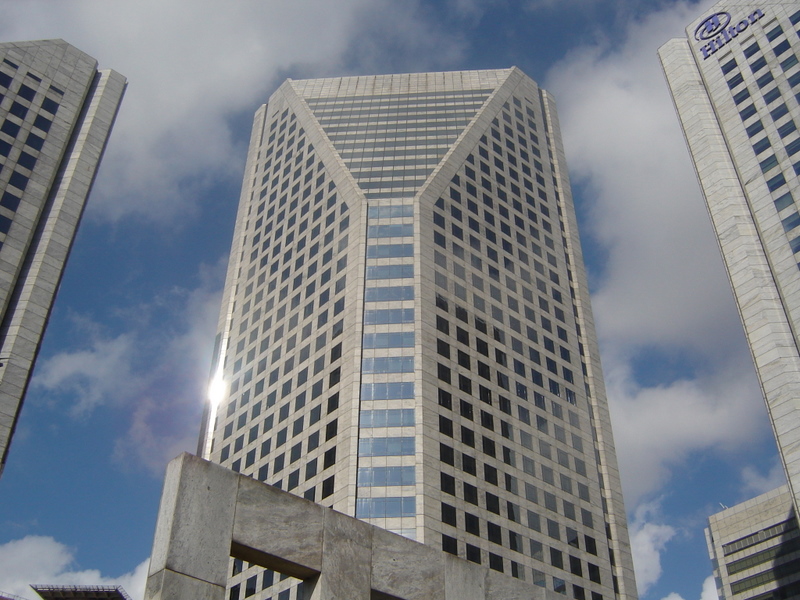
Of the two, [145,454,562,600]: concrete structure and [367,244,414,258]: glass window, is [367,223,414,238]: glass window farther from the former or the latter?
[145,454,562,600]: concrete structure

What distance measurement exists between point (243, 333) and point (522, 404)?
39.4m

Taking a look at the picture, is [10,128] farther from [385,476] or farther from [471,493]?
[471,493]

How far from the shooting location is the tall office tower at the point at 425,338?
8494 centimetres

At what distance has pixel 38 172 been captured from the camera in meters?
94.9

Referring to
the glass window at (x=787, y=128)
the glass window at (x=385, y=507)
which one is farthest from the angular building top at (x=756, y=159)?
the glass window at (x=385, y=507)

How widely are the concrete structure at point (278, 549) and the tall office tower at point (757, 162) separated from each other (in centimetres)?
6078

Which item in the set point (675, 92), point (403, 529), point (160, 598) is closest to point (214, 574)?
point (160, 598)

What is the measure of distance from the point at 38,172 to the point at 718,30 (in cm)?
8828

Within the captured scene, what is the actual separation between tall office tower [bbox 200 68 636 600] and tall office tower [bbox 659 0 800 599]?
79.5 feet

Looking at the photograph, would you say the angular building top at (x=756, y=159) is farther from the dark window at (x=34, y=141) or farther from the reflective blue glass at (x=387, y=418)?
the dark window at (x=34, y=141)

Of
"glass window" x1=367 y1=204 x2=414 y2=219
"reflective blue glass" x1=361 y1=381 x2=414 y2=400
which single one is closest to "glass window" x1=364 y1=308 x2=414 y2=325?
"reflective blue glass" x1=361 y1=381 x2=414 y2=400

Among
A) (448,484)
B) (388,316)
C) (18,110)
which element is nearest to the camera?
(448,484)

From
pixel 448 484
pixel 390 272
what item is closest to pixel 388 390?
pixel 448 484

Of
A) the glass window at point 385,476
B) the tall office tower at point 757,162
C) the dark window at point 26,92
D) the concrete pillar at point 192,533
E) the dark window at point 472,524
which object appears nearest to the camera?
the concrete pillar at point 192,533
